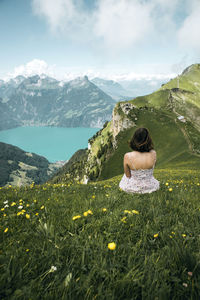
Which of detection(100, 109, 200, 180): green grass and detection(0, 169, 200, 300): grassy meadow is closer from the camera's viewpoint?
detection(0, 169, 200, 300): grassy meadow

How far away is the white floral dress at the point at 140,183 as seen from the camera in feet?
19.2

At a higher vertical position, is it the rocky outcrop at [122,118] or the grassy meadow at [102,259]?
the rocky outcrop at [122,118]

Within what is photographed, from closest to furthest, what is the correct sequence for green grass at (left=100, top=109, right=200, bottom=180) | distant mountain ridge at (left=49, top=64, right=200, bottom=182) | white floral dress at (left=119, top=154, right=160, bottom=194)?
white floral dress at (left=119, top=154, right=160, bottom=194)
distant mountain ridge at (left=49, top=64, right=200, bottom=182)
green grass at (left=100, top=109, right=200, bottom=180)

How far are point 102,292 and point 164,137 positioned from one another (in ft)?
267

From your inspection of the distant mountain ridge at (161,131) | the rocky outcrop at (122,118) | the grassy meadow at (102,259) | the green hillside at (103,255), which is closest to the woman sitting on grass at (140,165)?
the green hillside at (103,255)

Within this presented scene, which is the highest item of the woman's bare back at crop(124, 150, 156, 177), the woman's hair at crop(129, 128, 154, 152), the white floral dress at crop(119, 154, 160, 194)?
the woman's hair at crop(129, 128, 154, 152)

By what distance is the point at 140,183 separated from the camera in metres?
6.00

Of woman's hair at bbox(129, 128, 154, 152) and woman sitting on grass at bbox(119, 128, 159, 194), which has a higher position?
woman's hair at bbox(129, 128, 154, 152)

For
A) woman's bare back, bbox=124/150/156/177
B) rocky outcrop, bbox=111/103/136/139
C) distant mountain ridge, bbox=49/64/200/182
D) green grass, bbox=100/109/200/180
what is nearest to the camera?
woman's bare back, bbox=124/150/156/177

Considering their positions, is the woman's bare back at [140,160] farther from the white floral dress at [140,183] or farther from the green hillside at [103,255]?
the green hillside at [103,255]

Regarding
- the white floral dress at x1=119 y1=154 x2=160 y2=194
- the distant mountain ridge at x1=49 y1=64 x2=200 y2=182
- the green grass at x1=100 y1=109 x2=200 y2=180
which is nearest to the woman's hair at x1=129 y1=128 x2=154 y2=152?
the white floral dress at x1=119 y1=154 x2=160 y2=194

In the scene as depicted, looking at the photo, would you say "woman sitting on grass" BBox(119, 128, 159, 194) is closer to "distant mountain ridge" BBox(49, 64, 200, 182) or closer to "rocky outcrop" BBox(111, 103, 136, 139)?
"distant mountain ridge" BBox(49, 64, 200, 182)

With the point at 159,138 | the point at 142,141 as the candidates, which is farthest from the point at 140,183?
the point at 159,138

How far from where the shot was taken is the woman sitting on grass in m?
5.90
